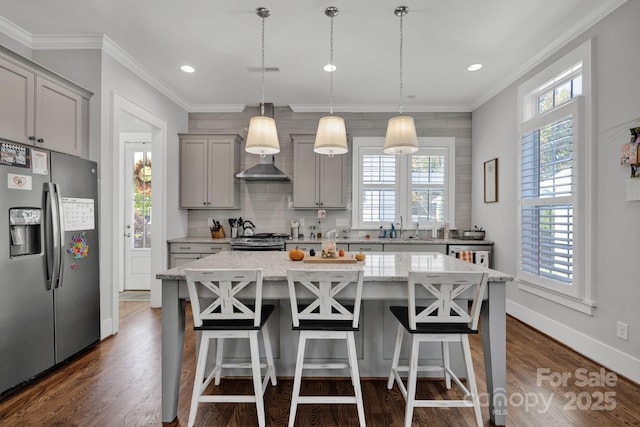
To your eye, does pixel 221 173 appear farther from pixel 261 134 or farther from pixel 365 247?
pixel 261 134

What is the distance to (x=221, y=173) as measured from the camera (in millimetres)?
4691

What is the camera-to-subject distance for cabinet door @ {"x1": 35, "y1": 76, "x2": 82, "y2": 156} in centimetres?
254

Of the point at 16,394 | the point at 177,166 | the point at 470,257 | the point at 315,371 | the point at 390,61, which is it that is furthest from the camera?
the point at 177,166

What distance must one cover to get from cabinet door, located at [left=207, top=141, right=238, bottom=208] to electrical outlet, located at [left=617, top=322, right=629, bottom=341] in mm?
4368

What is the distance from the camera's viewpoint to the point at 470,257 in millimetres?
4184

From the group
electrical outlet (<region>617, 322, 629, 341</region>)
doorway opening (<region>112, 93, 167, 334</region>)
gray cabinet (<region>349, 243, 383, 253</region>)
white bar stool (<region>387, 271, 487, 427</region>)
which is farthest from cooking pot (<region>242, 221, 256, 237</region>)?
electrical outlet (<region>617, 322, 629, 341</region>)

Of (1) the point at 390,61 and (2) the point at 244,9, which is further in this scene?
(1) the point at 390,61

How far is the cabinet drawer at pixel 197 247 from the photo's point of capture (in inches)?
171

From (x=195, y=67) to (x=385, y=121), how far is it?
2754 mm

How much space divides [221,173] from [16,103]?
247cm

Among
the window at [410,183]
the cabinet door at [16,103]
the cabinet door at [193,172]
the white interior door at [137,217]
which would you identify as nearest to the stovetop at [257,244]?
the cabinet door at [193,172]

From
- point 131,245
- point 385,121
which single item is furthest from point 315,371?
point 131,245

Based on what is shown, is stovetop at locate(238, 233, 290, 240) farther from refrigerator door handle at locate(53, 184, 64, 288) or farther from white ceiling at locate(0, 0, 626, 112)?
refrigerator door handle at locate(53, 184, 64, 288)

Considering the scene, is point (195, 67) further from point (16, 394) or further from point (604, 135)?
point (604, 135)
